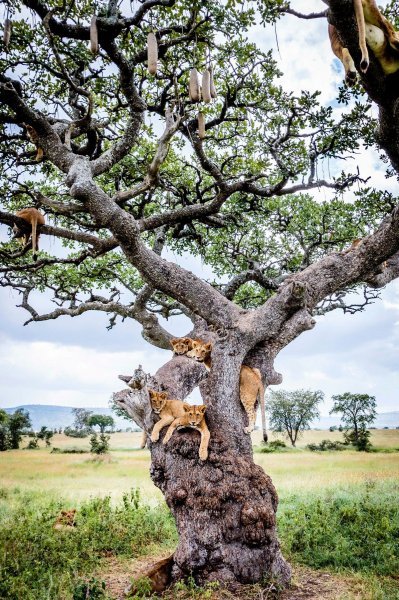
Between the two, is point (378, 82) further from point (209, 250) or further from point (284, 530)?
point (209, 250)

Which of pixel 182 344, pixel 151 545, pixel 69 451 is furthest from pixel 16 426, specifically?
pixel 182 344

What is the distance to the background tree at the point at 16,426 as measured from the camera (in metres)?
26.2

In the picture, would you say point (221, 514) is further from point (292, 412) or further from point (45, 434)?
point (292, 412)

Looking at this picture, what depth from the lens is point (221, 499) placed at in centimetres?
634

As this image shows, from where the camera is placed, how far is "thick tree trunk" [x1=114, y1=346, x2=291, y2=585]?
6.15 metres

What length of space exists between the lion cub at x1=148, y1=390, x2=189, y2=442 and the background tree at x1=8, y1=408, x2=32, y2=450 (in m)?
22.2

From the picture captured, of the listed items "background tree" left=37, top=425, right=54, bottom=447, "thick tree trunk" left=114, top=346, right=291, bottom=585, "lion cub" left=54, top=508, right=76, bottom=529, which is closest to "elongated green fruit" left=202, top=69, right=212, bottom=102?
"thick tree trunk" left=114, top=346, right=291, bottom=585

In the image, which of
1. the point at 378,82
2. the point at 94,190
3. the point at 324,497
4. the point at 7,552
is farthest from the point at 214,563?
the point at 324,497

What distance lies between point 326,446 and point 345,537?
27.0m

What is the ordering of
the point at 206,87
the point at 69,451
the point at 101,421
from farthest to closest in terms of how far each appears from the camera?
the point at 101,421 → the point at 69,451 → the point at 206,87

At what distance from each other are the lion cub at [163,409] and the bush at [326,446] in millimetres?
28753

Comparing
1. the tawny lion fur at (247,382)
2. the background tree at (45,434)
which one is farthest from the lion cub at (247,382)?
the background tree at (45,434)

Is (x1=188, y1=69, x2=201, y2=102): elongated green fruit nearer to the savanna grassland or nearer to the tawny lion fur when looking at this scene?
the tawny lion fur

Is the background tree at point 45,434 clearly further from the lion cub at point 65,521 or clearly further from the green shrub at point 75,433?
the lion cub at point 65,521
